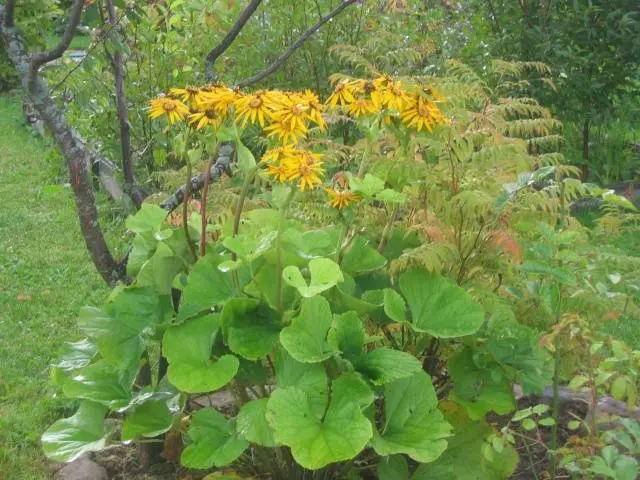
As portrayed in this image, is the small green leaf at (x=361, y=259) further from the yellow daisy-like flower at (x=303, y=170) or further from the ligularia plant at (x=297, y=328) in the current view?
the yellow daisy-like flower at (x=303, y=170)

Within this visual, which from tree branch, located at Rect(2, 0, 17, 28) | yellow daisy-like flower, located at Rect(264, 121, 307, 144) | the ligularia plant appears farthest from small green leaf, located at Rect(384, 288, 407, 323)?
tree branch, located at Rect(2, 0, 17, 28)

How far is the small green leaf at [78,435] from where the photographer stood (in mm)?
2771

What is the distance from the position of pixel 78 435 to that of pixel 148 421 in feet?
0.80

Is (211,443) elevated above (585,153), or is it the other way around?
(211,443)

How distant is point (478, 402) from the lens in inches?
109

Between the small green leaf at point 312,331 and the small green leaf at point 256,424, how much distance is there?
214 mm

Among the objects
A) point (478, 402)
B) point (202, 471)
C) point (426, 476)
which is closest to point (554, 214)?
point (478, 402)

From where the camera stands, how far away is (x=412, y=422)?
2570 millimetres

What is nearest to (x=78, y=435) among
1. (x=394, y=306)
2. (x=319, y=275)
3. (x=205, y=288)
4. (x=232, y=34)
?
(x=205, y=288)

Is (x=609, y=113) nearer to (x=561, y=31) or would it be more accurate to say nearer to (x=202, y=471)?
(x=561, y=31)

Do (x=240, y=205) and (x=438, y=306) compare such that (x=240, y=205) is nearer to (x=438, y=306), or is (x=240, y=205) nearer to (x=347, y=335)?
(x=347, y=335)

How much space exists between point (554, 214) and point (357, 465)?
1.04m

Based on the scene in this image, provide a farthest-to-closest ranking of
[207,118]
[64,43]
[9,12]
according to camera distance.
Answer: [9,12], [64,43], [207,118]

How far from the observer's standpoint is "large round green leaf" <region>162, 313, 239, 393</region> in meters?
2.52
